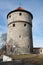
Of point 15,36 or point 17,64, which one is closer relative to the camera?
point 17,64

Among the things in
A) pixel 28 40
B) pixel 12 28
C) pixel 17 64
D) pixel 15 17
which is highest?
pixel 15 17

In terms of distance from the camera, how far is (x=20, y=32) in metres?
26.2

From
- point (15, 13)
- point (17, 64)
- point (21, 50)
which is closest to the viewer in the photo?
point (17, 64)

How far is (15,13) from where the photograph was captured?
90.5 ft

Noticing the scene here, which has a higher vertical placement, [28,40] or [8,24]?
[8,24]

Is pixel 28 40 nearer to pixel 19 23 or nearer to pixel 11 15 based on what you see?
pixel 19 23

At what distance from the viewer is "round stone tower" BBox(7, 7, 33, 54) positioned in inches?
1024

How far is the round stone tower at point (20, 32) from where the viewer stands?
26.0 m

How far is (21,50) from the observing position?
1018 inches

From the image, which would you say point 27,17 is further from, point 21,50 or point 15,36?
point 21,50

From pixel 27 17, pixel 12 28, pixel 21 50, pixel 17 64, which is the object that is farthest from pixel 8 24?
pixel 17 64

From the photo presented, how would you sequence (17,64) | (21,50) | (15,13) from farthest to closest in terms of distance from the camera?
1. (15,13)
2. (21,50)
3. (17,64)

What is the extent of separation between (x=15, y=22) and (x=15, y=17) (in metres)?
0.97

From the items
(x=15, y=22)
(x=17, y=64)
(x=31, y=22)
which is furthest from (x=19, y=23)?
(x=17, y=64)
